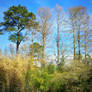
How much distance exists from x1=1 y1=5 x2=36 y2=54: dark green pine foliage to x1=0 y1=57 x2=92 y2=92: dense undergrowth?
644 centimetres

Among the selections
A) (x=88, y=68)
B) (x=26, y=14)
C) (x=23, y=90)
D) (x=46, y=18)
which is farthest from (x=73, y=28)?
(x=23, y=90)

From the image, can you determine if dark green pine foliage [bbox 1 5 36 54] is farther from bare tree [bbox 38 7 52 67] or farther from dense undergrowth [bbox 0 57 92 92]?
dense undergrowth [bbox 0 57 92 92]

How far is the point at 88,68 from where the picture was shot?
15.4 feet

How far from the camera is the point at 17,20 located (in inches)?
515

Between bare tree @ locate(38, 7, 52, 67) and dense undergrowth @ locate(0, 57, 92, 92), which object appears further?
bare tree @ locate(38, 7, 52, 67)

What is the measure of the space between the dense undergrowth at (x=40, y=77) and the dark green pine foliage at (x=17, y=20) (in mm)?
6444

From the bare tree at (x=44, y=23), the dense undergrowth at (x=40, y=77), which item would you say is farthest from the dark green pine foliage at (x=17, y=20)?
the dense undergrowth at (x=40, y=77)

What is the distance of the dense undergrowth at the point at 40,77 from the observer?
15.0 feet

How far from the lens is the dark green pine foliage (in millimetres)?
12305

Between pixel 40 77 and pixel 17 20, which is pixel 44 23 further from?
pixel 40 77

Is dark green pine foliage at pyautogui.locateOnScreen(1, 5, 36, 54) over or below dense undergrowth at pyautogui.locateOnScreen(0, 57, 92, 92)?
over

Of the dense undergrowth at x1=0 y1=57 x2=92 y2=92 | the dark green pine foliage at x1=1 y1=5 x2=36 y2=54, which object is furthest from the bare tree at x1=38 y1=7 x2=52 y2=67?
the dense undergrowth at x1=0 y1=57 x2=92 y2=92

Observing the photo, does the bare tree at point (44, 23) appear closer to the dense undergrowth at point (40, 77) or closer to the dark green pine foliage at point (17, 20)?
the dark green pine foliage at point (17, 20)

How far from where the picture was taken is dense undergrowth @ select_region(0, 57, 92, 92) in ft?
15.0
